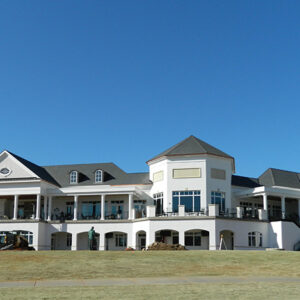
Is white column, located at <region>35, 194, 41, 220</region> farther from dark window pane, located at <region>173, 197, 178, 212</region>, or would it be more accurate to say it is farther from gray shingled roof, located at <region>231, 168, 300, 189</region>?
gray shingled roof, located at <region>231, 168, 300, 189</region>

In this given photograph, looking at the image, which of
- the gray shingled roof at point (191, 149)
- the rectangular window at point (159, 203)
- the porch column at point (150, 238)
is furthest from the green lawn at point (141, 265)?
the gray shingled roof at point (191, 149)

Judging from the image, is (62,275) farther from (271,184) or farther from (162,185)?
(271,184)

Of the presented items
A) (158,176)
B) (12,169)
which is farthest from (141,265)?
(12,169)

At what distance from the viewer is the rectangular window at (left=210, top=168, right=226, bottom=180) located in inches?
1844

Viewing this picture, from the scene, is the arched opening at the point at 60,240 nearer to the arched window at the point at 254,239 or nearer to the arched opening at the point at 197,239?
the arched opening at the point at 197,239

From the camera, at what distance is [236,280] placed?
18594 millimetres

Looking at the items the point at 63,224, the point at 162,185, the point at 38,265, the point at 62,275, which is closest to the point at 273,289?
the point at 62,275

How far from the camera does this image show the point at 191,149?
47.6 meters

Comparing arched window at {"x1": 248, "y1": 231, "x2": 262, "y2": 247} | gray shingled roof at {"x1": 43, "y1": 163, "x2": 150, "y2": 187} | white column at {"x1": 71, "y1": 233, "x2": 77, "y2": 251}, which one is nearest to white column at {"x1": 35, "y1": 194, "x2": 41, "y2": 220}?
white column at {"x1": 71, "y1": 233, "x2": 77, "y2": 251}

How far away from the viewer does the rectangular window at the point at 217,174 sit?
154 feet

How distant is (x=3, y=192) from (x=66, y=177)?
7.64 m

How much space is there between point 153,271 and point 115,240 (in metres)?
28.1

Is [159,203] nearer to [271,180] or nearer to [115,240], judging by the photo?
[115,240]

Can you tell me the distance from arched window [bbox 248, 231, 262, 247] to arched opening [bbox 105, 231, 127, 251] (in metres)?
12.6
